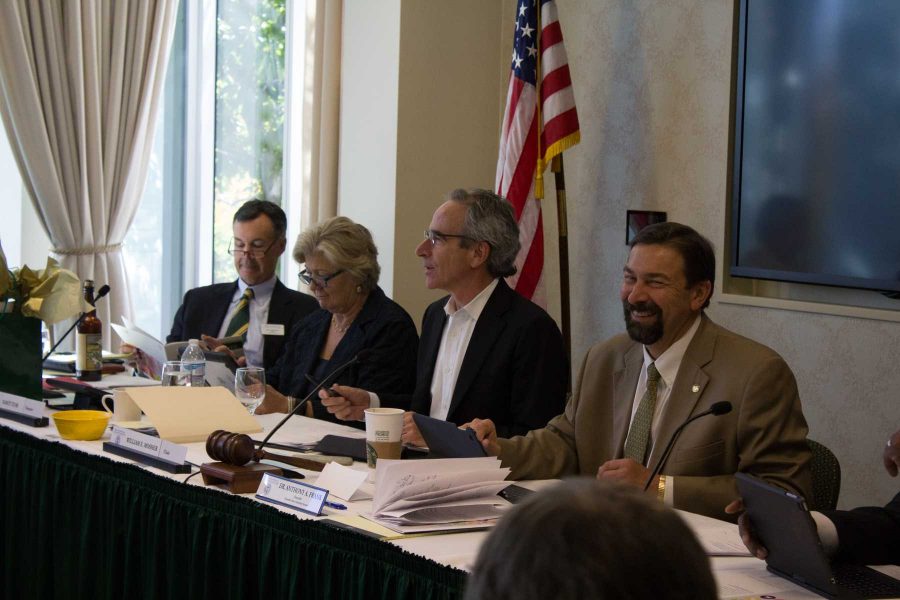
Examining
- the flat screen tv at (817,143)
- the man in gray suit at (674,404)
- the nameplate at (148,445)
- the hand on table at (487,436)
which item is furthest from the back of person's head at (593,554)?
the flat screen tv at (817,143)

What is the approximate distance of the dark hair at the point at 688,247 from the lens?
261cm

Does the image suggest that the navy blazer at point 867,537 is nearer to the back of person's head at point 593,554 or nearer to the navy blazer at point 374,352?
the back of person's head at point 593,554

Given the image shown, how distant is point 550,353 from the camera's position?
10.3ft

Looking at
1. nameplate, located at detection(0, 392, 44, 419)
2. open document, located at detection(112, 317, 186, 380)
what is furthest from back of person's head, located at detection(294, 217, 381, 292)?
nameplate, located at detection(0, 392, 44, 419)

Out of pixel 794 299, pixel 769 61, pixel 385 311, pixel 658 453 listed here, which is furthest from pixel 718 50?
pixel 658 453

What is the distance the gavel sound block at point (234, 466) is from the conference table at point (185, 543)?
0.05m

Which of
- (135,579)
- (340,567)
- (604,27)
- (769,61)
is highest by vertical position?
(604,27)

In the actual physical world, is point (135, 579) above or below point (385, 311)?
below

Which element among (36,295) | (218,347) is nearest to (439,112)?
(218,347)

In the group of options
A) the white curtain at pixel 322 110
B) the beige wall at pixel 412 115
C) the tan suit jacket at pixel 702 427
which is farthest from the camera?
the white curtain at pixel 322 110

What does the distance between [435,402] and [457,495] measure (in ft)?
4.05

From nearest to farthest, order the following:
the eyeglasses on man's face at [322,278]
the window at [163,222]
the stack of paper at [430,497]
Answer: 1. the stack of paper at [430,497]
2. the eyeglasses on man's face at [322,278]
3. the window at [163,222]

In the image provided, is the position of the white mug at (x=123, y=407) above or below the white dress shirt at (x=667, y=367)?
below

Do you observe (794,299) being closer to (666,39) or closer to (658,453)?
(666,39)
